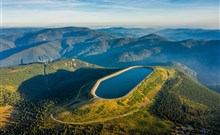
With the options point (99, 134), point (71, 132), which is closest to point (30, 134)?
point (71, 132)

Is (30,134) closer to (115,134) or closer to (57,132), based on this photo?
(57,132)

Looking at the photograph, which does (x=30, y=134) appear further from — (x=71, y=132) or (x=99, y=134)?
(x=99, y=134)

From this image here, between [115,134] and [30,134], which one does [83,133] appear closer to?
[115,134]

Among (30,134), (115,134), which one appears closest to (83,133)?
(115,134)

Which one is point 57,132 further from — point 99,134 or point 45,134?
point 99,134

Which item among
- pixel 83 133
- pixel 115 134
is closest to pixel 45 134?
pixel 83 133

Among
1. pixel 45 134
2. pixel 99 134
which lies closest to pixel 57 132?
pixel 45 134
